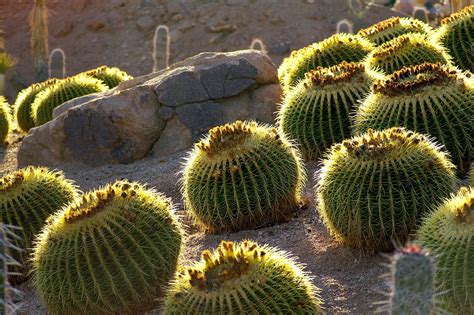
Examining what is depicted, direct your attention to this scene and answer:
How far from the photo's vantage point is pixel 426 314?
2.66 metres

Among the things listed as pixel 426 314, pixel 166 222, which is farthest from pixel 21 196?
pixel 426 314

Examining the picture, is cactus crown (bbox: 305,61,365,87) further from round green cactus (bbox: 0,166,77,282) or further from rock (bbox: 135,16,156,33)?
rock (bbox: 135,16,156,33)

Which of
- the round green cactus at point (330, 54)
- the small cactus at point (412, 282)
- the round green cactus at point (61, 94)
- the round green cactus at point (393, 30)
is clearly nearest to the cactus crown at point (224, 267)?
the small cactus at point (412, 282)

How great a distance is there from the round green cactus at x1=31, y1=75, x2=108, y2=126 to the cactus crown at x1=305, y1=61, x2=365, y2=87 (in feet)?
12.9

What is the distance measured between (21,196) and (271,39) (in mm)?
14122

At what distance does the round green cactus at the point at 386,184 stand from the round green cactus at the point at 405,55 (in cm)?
216

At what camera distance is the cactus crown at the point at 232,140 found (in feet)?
20.4

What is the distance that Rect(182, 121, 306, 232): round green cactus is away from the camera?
6.17 meters

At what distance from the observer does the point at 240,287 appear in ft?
14.0

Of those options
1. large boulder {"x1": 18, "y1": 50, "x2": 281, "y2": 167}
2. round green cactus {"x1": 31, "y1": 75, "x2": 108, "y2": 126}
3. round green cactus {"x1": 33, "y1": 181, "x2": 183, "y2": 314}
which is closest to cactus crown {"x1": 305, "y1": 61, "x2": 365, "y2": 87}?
large boulder {"x1": 18, "y1": 50, "x2": 281, "y2": 167}

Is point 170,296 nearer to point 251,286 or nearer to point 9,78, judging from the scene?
point 251,286

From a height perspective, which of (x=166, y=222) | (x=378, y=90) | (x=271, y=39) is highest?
(x=271, y=39)

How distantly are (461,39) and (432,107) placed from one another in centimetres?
234

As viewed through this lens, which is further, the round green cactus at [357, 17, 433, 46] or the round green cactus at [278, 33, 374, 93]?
the round green cactus at [357, 17, 433, 46]
